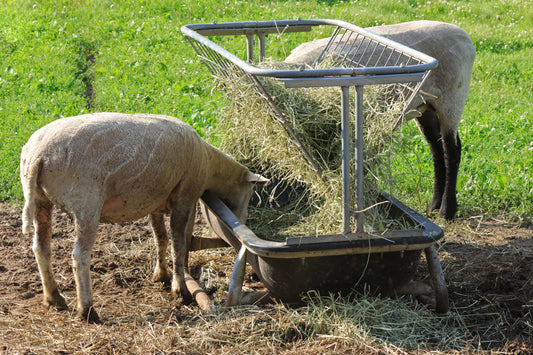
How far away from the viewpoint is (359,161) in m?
3.78

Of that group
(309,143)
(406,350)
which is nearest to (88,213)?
(309,143)

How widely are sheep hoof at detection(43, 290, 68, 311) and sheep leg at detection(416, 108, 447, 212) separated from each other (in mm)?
3899

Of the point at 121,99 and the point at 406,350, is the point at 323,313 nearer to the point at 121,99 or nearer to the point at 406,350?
the point at 406,350

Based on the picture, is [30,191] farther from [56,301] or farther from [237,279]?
[237,279]

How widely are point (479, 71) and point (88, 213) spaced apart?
329 inches

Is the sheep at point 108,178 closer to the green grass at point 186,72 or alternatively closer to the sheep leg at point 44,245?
the sheep leg at point 44,245

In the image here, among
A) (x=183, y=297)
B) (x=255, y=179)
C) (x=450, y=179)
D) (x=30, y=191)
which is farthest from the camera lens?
(x=450, y=179)

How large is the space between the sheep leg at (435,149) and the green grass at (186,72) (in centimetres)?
17

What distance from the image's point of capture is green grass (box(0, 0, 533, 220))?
7.05 m

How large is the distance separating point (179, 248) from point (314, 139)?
1.29 m

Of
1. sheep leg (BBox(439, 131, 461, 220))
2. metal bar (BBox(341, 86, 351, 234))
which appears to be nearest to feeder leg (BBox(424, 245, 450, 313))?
metal bar (BBox(341, 86, 351, 234))

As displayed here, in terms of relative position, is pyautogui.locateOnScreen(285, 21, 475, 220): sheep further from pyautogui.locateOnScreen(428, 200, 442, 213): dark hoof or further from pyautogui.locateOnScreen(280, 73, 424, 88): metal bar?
pyautogui.locateOnScreen(280, 73, 424, 88): metal bar

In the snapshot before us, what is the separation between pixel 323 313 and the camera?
3.99 metres

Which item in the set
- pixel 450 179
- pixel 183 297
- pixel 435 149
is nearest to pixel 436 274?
pixel 183 297
